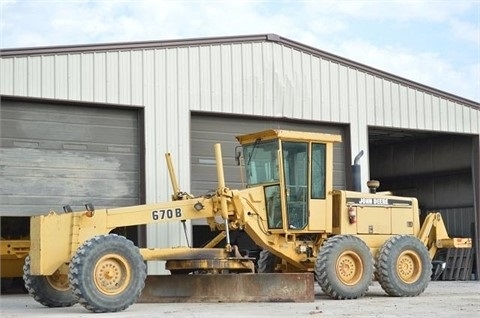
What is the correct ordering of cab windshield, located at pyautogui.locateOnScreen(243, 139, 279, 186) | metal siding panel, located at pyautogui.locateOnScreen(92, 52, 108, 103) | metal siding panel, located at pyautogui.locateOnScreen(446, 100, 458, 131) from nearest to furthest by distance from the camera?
cab windshield, located at pyautogui.locateOnScreen(243, 139, 279, 186)
metal siding panel, located at pyautogui.locateOnScreen(92, 52, 108, 103)
metal siding panel, located at pyautogui.locateOnScreen(446, 100, 458, 131)

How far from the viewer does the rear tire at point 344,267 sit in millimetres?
15344

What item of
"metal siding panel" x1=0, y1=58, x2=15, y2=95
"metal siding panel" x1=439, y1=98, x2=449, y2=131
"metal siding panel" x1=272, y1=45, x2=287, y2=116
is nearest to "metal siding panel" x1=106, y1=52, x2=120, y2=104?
"metal siding panel" x1=0, y1=58, x2=15, y2=95

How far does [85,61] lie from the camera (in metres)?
19.3

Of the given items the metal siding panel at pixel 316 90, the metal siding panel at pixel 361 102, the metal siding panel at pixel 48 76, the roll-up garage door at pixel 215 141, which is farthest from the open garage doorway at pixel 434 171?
the metal siding panel at pixel 48 76

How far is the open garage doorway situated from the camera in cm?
2703

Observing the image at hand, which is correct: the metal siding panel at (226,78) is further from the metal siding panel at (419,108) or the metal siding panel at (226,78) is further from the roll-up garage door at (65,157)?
the metal siding panel at (419,108)

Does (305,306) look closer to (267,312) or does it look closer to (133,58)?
(267,312)

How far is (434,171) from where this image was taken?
2997 centimetres

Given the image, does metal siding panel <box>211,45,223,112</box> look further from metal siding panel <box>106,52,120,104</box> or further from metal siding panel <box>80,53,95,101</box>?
metal siding panel <box>80,53,95,101</box>

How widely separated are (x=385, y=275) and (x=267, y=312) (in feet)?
14.5

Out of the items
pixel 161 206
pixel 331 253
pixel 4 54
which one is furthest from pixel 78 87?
Answer: pixel 331 253

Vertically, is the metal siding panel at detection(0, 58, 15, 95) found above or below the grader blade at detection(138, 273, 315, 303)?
above

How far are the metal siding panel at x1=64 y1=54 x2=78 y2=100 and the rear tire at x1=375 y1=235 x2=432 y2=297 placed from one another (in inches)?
304

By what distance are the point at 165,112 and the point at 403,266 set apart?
23.0 feet
